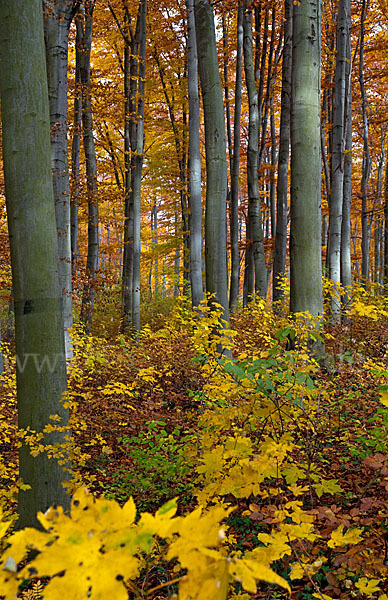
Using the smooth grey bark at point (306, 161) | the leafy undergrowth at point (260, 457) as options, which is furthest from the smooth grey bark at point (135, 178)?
the smooth grey bark at point (306, 161)

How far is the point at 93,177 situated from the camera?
10.2m

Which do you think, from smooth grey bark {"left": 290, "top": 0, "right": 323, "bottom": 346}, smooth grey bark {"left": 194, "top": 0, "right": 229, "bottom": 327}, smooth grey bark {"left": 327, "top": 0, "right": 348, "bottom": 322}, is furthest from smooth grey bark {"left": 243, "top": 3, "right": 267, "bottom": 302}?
smooth grey bark {"left": 290, "top": 0, "right": 323, "bottom": 346}

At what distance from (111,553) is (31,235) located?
6.76 feet

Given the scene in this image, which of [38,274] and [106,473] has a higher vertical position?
[38,274]

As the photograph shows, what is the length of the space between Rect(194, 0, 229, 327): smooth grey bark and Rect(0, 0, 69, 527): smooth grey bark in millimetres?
2849

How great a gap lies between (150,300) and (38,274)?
13493mm

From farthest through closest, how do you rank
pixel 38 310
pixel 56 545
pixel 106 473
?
pixel 106 473
pixel 38 310
pixel 56 545

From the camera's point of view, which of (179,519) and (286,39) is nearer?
(179,519)

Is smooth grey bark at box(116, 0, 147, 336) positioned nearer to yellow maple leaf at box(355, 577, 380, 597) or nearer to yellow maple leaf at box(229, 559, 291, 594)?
yellow maple leaf at box(355, 577, 380, 597)

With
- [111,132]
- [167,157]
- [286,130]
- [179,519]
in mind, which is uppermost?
[111,132]

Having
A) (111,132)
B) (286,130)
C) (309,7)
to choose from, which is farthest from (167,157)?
(309,7)

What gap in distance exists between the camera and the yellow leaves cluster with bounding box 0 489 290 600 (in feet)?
2.49

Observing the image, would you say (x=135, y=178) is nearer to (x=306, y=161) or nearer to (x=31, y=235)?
(x=306, y=161)

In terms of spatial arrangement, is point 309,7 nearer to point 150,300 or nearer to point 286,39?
point 286,39
